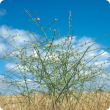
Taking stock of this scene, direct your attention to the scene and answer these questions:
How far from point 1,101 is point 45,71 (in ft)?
5.63

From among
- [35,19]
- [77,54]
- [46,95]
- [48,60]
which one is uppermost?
[35,19]

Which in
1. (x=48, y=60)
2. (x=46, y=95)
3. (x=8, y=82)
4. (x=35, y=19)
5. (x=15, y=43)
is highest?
(x=35, y=19)

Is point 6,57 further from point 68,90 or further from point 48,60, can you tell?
point 68,90

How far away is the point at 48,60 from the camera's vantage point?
9.84 ft

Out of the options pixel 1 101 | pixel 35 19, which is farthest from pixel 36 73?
pixel 1 101

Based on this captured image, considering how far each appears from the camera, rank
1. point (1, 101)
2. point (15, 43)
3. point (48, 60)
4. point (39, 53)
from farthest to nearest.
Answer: point (1, 101), point (15, 43), point (48, 60), point (39, 53)

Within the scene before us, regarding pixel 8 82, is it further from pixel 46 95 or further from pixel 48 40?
pixel 48 40

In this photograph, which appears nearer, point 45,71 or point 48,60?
point 45,71

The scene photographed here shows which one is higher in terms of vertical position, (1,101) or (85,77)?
(85,77)

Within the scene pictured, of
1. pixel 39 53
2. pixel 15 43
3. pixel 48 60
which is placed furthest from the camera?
pixel 15 43

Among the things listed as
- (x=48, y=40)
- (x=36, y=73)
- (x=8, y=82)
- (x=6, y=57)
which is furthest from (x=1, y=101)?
(x=48, y=40)

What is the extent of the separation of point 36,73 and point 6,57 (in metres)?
0.92

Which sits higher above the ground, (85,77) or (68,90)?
(85,77)

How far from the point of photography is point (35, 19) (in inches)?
116
